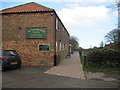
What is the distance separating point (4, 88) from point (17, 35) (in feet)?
25.3

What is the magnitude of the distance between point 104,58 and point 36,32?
6577mm

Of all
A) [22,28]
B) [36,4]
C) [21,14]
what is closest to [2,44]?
[22,28]

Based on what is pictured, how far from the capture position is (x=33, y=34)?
11.6 meters

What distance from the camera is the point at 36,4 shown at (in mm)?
13117

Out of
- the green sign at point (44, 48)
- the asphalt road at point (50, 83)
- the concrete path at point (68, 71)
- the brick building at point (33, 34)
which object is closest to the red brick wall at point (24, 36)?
the brick building at point (33, 34)

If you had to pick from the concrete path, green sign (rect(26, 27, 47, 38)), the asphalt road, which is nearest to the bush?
the concrete path

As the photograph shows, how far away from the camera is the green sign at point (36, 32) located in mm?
11406

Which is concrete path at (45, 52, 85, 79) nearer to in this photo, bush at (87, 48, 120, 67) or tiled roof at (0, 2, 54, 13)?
bush at (87, 48, 120, 67)

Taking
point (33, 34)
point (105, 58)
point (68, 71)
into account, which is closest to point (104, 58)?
point (105, 58)

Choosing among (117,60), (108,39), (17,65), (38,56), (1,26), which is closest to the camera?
(17,65)

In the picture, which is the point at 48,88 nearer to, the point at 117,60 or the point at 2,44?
the point at 117,60

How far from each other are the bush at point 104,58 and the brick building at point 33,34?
3.40m

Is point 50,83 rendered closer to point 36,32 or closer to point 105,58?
point 105,58

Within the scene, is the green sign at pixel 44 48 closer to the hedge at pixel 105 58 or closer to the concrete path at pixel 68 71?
the concrete path at pixel 68 71
